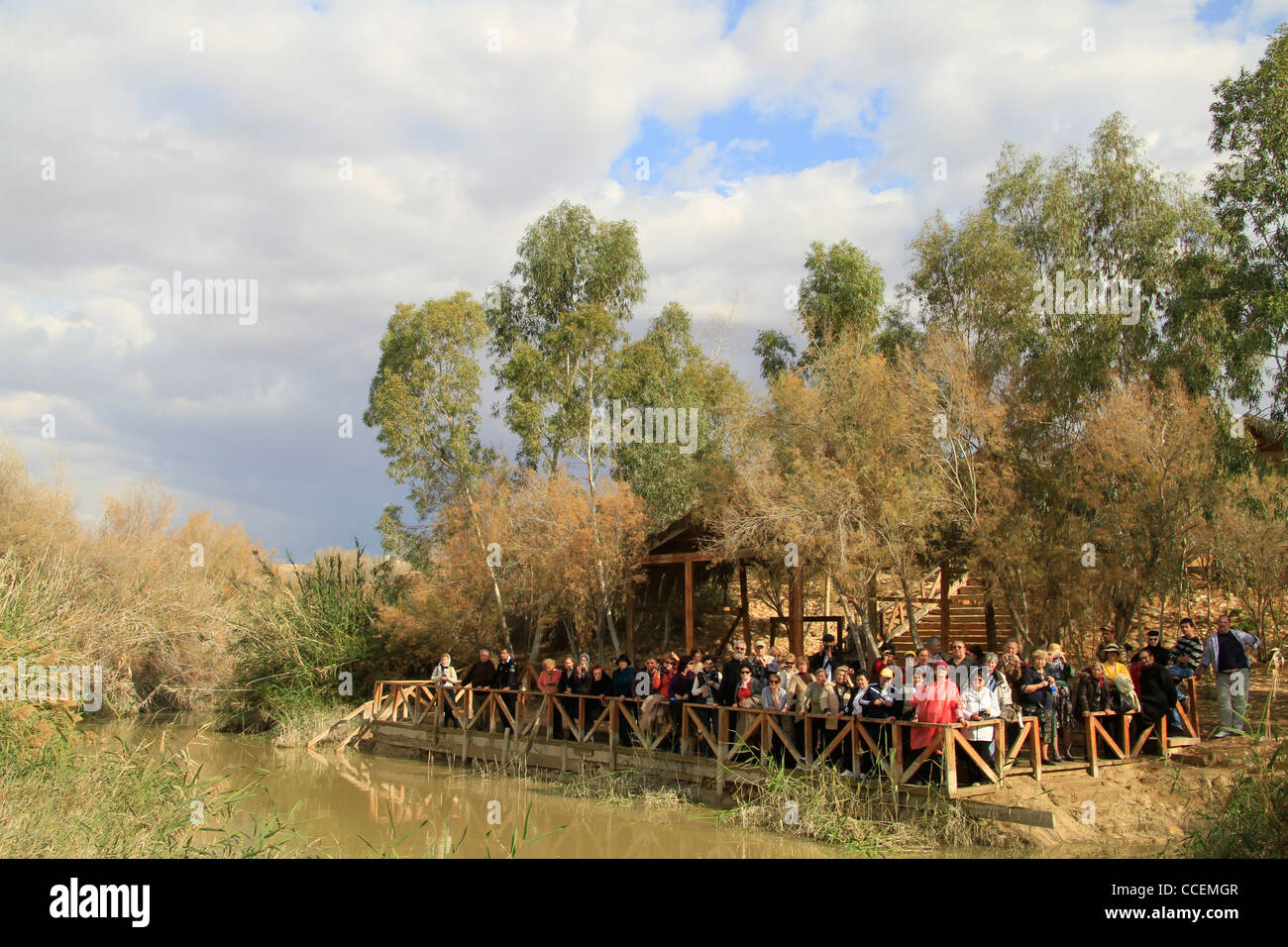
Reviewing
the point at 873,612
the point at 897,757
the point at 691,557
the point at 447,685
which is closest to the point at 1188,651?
the point at 897,757

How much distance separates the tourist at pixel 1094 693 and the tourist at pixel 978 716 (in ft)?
4.32

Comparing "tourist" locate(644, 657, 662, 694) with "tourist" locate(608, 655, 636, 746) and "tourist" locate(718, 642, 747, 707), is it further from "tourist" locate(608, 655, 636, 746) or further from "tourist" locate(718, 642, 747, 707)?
"tourist" locate(718, 642, 747, 707)

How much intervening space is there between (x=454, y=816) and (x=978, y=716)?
686cm

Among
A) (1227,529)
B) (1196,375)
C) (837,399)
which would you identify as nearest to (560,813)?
(837,399)

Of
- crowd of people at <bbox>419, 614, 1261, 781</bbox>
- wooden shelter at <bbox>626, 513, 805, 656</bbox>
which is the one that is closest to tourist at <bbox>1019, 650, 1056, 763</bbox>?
crowd of people at <bbox>419, 614, 1261, 781</bbox>

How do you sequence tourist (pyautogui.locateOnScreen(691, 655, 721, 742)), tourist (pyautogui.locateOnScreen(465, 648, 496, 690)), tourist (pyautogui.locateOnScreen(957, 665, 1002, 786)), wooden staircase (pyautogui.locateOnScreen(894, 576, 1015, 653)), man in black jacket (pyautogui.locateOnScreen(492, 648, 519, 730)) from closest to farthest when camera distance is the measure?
tourist (pyautogui.locateOnScreen(957, 665, 1002, 786)) < tourist (pyautogui.locateOnScreen(691, 655, 721, 742)) < man in black jacket (pyautogui.locateOnScreen(492, 648, 519, 730)) < tourist (pyautogui.locateOnScreen(465, 648, 496, 690)) < wooden staircase (pyautogui.locateOnScreen(894, 576, 1015, 653))

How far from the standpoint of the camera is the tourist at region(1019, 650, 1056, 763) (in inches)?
386

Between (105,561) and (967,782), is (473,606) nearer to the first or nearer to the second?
(105,561)

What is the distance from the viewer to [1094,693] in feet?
34.0

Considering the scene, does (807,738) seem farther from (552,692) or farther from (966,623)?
(966,623)

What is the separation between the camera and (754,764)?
36.1 feet

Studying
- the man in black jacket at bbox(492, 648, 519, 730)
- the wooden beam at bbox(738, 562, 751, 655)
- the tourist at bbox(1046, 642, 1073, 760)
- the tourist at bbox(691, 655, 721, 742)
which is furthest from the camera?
the wooden beam at bbox(738, 562, 751, 655)

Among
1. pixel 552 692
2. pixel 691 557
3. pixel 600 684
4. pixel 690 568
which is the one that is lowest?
pixel 552 692

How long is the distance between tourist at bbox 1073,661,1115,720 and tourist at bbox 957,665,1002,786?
1.32 m
